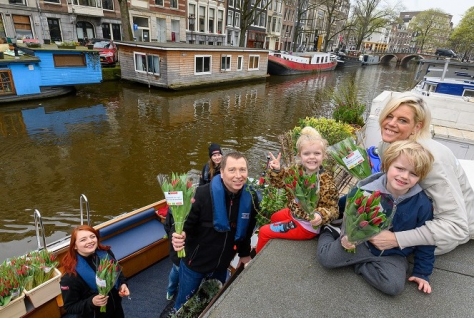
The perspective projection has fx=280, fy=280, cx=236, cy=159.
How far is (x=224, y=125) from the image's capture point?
1245cm

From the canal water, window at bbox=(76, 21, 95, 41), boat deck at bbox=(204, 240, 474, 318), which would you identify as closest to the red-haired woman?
boat deck at bbox=(204, 240, 474, 318)

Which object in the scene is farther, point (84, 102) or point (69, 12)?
point (69, 12)

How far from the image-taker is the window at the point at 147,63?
16.4 meters

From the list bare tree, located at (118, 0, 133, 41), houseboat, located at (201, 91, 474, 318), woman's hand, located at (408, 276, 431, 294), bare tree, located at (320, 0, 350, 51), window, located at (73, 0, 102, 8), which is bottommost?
houseboat, located at (201, 91, 474, 318)

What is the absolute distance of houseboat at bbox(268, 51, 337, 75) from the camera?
26.6 m

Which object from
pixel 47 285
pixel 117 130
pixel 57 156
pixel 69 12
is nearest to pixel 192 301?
pixel 47 285

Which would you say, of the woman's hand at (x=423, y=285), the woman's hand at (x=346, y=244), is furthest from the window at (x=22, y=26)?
the woman's hand at (x=423, y=285)

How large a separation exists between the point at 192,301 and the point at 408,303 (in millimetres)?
1830

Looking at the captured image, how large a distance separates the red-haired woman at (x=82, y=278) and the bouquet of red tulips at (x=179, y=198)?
89 centimetres

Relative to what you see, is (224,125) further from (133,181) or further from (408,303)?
(408,303)

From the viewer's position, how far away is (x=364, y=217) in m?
1.62

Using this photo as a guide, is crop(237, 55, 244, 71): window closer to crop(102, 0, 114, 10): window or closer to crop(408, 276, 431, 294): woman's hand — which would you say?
crop(102, 0, 114, 10): window

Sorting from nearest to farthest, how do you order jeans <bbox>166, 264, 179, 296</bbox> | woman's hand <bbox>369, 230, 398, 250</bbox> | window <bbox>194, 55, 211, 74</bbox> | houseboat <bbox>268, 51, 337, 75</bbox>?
woman's hand <bbox>369, 230, 398, 250</bbox> < jeans <bbox>166, 264, 179, 296</bbox> < window <bbox>194, 55, 211, 74</bbox> < houseboat <bbox>268, 51, 337, 75</bbox>

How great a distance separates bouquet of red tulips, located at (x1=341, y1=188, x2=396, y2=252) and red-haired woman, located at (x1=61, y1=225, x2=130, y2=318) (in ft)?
6.81
